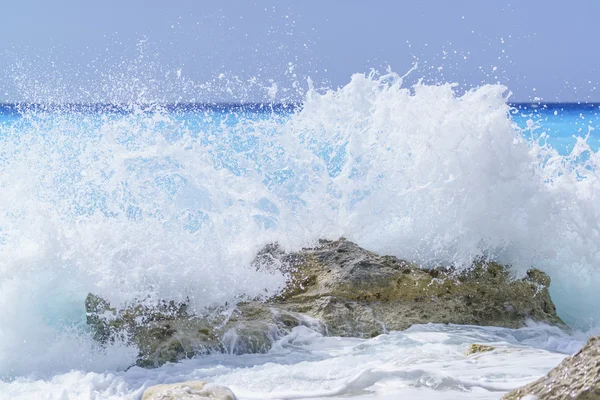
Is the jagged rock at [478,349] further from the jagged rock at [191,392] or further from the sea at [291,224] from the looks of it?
the jagged rock at [191,392]

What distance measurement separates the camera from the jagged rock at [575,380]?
101 inches

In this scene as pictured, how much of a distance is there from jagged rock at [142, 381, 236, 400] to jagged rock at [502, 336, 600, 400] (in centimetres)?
123

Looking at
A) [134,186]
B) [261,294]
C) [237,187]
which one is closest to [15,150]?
[134,186]

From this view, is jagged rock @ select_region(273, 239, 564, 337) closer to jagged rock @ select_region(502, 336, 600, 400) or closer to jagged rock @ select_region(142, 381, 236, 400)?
Answer: jagged rock @ select_region(142, 381, 236, 400)

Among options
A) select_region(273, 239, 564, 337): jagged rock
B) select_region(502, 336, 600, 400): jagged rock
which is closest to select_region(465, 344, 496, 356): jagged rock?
select_region(273, 239, 564, 337): jagged rock

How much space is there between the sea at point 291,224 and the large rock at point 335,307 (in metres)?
0.09

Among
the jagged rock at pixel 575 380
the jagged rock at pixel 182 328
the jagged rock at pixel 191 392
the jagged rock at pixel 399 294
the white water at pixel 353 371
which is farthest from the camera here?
the jagged rock at pixel 399 294

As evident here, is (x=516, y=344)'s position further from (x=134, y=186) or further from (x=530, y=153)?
(x=134, y=186)

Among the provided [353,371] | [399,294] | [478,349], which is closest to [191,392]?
[353,371]

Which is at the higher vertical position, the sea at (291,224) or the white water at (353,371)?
the sea at (291,224)

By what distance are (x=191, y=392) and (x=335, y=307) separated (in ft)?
5.61

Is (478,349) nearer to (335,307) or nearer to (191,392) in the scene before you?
(335,307)

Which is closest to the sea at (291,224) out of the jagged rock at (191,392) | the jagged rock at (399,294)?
the jagged rock at (399,294)

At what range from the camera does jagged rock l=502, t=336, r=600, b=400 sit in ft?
Result: 8.43
